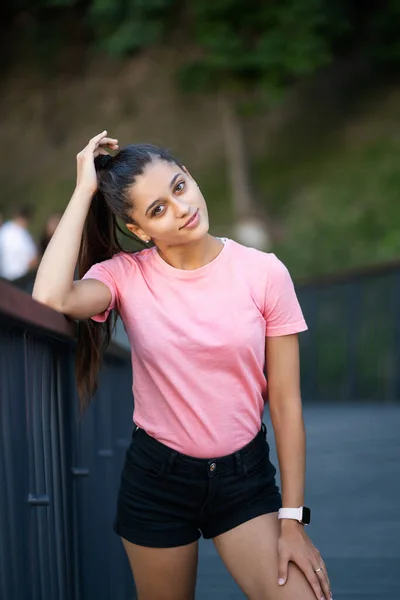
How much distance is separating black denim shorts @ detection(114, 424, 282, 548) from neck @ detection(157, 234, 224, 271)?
48 centimetres

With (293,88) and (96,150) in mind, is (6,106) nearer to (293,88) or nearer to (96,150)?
(293,88)

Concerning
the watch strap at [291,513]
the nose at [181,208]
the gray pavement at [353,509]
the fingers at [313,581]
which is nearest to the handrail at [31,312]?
the nose at [181,208]

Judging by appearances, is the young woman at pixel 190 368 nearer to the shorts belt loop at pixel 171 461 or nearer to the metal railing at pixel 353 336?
the shorts belt loop at pixel 171 461

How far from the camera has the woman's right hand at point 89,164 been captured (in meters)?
3.07

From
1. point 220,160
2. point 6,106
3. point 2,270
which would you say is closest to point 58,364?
point 2,270

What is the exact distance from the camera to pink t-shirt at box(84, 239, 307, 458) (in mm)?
2957

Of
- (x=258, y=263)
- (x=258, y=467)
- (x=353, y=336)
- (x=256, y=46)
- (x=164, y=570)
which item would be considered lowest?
(x=164, y=570)

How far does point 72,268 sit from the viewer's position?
2.96 metres

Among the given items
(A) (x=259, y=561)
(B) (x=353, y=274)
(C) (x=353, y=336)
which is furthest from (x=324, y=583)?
(C) (x=353, y=336)

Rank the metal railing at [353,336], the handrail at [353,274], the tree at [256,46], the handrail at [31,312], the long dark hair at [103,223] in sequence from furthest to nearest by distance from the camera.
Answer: the tree at [256,46] < the metal railing at [353,336] < the handrail at [353,274] < the long dark hair at [103,223] < the handrail at [31,312]

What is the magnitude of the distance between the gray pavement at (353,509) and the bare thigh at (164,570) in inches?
66.2

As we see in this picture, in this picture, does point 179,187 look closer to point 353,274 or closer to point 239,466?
point 239,466

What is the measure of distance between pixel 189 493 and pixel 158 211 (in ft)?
2.45

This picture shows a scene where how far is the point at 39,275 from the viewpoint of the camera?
2967mm
